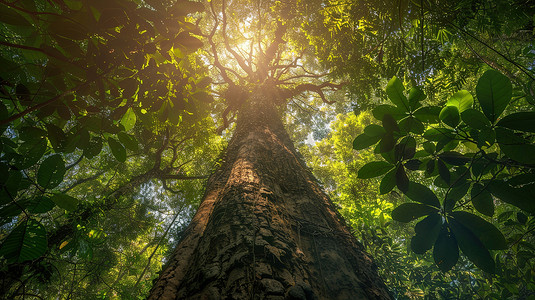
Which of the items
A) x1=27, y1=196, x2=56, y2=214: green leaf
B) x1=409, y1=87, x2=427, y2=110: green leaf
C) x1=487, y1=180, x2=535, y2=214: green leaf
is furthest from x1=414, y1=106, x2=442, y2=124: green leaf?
x1=27, y1=196, x2=56, y2=214: green leaf

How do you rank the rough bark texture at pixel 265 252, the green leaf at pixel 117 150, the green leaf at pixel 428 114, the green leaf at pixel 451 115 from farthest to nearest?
1. the green leaf at pixel 117 150
2. the green leaf at pixel 428 114
3. the green leaf at pixel 451 115
4. the rough bark texture at pixel 265 252

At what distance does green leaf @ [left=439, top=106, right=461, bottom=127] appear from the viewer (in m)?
1.00

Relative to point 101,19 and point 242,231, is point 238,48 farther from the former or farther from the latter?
point 242,231

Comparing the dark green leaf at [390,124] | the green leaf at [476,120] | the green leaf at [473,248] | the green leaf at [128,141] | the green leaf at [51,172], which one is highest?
the dark green leaf at [390,124]

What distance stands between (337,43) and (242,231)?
3.11 meters

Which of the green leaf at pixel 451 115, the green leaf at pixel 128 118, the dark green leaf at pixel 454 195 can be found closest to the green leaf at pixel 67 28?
the green leaf at pixel 128 118

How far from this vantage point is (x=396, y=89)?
44.4 inches

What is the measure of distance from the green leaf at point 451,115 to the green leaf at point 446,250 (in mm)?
577

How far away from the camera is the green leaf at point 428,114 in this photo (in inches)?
43.3

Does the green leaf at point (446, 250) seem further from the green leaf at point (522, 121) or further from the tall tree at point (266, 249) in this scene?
the green leaf at point (522, 121)

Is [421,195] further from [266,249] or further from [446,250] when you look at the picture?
[266,249]

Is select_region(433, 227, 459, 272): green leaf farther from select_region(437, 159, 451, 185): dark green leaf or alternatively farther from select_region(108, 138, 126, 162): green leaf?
select_region(108, 138, 126, 162): green leaf

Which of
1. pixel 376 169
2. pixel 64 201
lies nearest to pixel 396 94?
pixel 376 169

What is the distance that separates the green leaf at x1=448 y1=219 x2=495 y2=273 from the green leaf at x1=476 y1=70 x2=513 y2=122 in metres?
0.55
